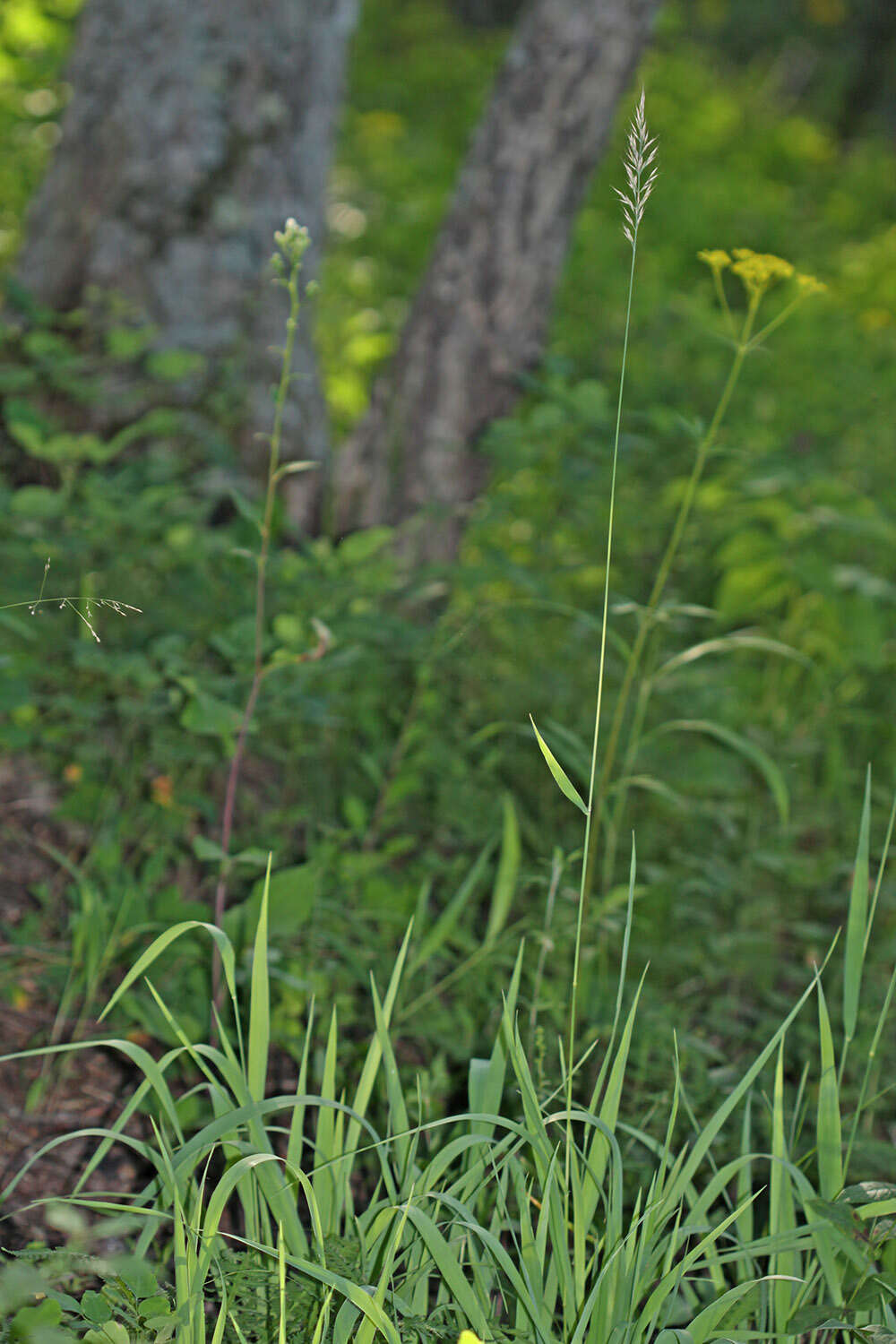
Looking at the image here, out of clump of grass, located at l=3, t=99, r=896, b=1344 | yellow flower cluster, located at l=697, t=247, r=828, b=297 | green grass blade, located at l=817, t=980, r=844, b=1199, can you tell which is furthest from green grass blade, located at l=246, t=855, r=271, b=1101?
yellow flower cluster, located at l=697, t=247, r=828, b=297

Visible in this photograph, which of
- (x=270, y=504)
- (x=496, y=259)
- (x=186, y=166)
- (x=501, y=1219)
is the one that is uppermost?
(x=186, y=166)

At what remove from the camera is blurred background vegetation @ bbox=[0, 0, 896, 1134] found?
1.65 metres

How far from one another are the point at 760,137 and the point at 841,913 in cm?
725

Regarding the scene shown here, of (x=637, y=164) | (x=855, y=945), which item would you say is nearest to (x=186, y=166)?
(x=637, y=164)

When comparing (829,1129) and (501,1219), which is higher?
(829,1129)

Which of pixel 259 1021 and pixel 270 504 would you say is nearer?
pixel 259 1021

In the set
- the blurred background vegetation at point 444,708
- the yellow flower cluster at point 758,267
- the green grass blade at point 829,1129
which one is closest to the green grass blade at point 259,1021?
the blurred background vegetation at point 444,708

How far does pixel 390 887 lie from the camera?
177 cm

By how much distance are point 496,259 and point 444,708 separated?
129 cm

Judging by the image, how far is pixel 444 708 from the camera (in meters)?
2.19

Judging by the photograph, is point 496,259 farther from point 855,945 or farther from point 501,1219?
point 501,1219

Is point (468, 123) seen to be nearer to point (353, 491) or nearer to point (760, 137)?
point (760, 137)

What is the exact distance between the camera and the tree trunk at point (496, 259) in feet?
9.10

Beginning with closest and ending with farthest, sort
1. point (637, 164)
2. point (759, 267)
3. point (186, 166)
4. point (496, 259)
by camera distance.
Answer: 1. point (637, 164)
2. point (759, 267)
3. point (186, 166)
4. point (496, 259)
